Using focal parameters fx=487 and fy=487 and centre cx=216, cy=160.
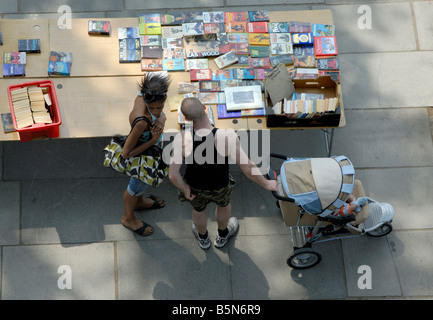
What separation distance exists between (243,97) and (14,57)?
255 centimetres

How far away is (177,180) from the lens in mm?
4340

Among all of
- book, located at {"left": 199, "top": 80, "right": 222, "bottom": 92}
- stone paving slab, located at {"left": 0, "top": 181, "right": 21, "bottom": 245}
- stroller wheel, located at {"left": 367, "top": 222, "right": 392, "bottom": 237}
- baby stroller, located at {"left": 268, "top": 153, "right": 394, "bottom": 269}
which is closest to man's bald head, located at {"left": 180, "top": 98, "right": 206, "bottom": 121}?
baby stroller, located at {"left": 268, "top": 153, "right": 394, "bottom": 269}

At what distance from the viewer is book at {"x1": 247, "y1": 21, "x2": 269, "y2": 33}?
5.59m

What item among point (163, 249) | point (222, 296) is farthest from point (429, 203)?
point (163, 249)

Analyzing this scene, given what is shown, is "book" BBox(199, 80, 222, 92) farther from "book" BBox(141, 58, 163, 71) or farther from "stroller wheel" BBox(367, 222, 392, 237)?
"stroller wheel" BBox(367, 222, 392, 237)

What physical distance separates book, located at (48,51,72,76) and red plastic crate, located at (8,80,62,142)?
21cm

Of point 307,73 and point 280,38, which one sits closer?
point 307,73

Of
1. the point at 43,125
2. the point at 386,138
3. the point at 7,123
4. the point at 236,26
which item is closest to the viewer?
the point at 43,125

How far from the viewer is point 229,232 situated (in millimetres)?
5527

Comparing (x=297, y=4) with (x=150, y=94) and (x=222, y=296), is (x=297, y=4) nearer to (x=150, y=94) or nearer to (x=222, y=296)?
(x=150, y=94)

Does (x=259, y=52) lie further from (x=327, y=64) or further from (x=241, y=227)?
(x=241, y=227)

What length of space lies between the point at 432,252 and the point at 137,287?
336cm

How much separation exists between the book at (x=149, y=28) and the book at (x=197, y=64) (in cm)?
50


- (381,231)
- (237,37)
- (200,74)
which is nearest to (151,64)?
(200,74)
